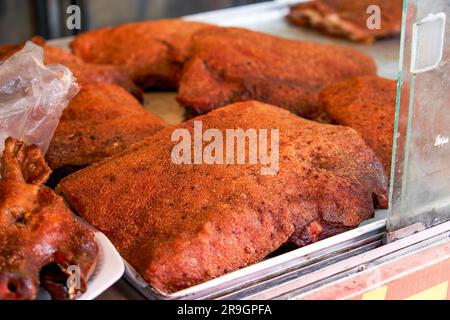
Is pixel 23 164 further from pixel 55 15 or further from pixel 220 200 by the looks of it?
pixel 55 15

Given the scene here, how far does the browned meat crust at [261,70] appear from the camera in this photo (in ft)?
7.37

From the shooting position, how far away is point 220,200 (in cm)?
150

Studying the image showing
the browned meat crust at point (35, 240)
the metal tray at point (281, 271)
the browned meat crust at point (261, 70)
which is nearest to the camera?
the browned meat crust at point (35, 240)

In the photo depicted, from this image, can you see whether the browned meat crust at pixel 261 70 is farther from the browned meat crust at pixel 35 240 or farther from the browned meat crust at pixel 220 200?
the browned meat crust at pixel 35 240

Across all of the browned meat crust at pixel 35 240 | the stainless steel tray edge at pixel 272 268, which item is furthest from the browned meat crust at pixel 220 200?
the browned meat crust at pixel 35 240

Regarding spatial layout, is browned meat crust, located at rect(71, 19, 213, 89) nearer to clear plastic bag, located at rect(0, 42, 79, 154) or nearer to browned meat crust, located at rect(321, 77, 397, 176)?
browned meat crust, located at rect(321, 77, 397, 176)

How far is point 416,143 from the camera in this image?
1517 mm

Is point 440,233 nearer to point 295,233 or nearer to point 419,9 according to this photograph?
point 295,233

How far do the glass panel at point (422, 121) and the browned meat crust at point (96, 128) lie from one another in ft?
2.28

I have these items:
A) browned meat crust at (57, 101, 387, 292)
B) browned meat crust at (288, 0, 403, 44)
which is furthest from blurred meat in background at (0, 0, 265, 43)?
browned meat crust at (57, 101, 387, 292)

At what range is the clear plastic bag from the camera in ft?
5.47

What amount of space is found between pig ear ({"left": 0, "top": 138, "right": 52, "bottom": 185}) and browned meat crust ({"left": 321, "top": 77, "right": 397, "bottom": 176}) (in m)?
0.83
